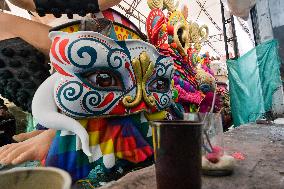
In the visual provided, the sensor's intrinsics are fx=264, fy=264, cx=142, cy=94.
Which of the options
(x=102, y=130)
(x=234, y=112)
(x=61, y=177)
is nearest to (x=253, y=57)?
(x=234, y=112)

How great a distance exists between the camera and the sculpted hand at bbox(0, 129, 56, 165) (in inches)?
71.0

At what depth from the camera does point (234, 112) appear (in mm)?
5848

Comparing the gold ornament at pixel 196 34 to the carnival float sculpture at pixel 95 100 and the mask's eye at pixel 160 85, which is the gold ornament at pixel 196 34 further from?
the carnival float sculpture at pixel 95 100

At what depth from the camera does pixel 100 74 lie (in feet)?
6.04

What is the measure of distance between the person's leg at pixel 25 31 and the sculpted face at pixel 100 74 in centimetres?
38

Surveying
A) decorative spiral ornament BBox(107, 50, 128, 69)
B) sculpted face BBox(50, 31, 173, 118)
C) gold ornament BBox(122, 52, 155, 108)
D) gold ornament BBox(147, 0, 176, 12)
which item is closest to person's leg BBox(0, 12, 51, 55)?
sculpted face BBox(50, 31, 173, 118)

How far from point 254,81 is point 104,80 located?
4.42 meters

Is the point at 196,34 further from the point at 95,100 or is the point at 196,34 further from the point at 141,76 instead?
the point at 95,100

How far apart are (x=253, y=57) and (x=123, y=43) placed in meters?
4.26

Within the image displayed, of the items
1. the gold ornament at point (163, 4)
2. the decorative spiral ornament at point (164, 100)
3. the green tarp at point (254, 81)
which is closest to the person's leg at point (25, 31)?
the decorative spiral ornament at point (164, 100)

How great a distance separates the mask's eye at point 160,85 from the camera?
2.15 meters

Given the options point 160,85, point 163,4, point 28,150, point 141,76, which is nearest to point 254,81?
point 163,4

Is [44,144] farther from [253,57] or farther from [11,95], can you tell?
[253,57]

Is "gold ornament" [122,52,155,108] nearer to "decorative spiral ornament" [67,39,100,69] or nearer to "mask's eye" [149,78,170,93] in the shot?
"mask's eye" [149,78,170,93]
